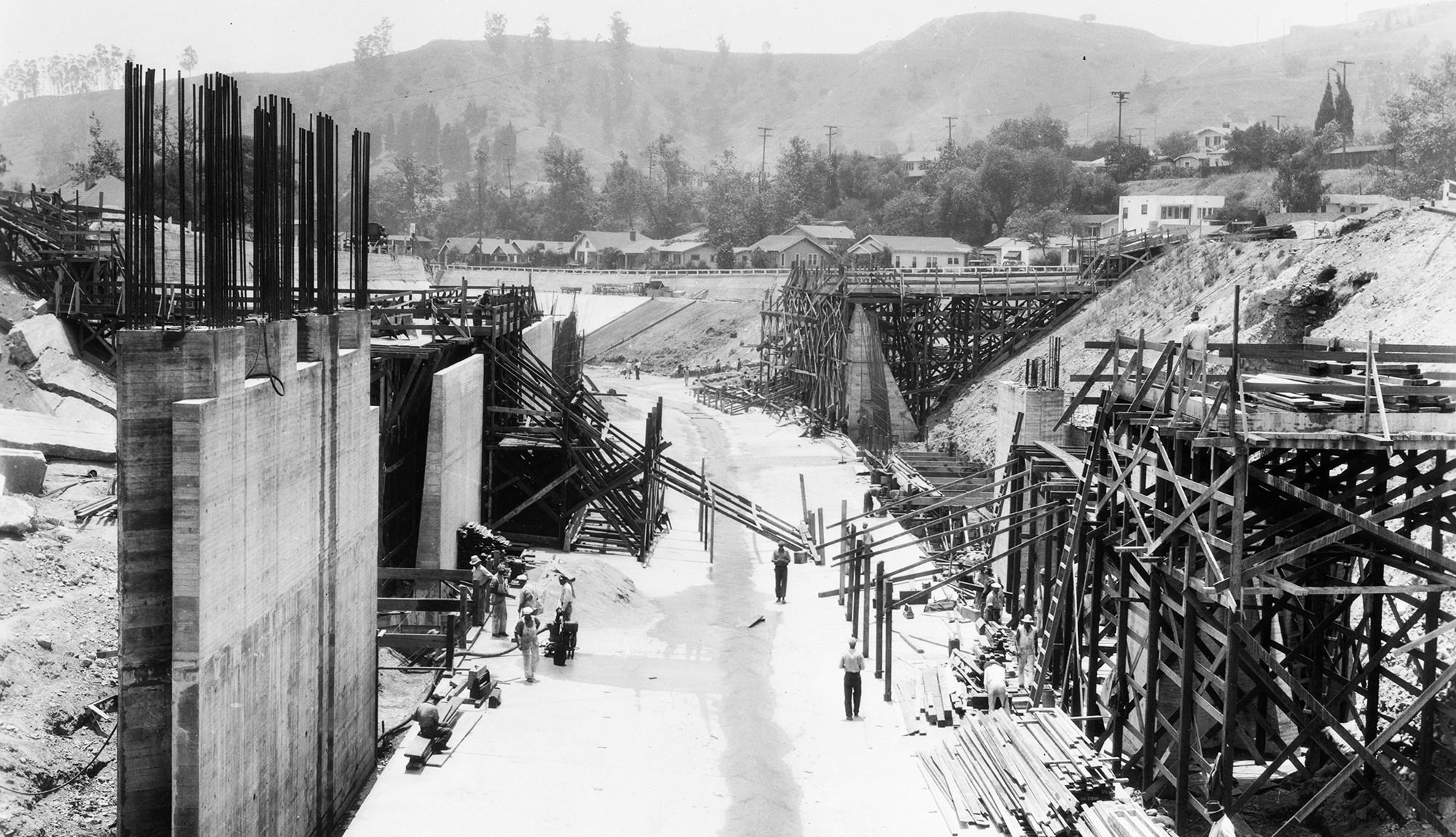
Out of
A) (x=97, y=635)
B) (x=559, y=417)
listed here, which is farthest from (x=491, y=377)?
(x=97, y=635)

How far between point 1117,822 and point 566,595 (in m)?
11.2

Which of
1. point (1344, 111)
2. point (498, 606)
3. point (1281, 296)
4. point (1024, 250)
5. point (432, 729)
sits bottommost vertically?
point (432, 729)

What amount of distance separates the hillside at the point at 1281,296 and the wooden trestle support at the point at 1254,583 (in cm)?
1448

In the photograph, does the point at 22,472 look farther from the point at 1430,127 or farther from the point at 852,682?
the point at 1430,127

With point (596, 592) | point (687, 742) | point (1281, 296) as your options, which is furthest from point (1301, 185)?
point (687, 742)

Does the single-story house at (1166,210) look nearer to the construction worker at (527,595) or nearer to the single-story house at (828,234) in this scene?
the single-story house at (828,234)

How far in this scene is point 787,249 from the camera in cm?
10112

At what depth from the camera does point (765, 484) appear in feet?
128

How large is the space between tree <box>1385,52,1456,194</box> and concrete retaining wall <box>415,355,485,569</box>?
5581 centimetres

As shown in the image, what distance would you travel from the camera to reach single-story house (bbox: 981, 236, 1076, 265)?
279 ft

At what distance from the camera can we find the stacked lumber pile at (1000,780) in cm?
1330

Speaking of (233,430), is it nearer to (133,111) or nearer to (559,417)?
(133,111)

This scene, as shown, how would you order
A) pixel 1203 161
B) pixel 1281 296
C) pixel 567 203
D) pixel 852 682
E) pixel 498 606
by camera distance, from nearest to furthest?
pixel 852 682, pixel 498 606, pixel 1281 296, pixel 1203 161, pixel 567 203

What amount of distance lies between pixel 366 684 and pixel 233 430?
19.3 feet
